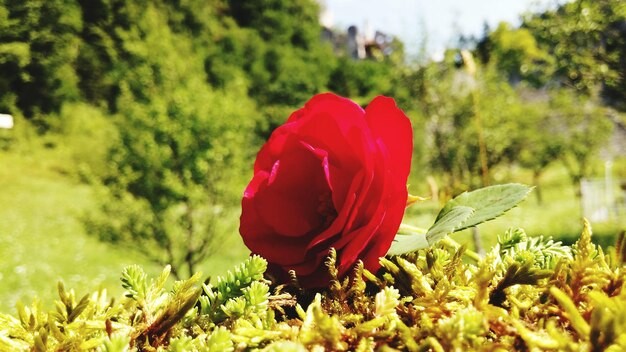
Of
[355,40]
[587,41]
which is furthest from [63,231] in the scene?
[355,40]

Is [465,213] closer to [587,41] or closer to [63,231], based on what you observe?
[587,41]

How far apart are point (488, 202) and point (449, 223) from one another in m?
0.10

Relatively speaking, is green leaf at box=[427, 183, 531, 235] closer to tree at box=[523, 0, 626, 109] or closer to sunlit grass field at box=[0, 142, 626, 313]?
sunlit grass field at box=[0, 142, 626, 313]

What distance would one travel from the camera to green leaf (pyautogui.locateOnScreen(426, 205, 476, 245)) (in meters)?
0.49

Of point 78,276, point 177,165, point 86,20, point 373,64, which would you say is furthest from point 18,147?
point 373,64

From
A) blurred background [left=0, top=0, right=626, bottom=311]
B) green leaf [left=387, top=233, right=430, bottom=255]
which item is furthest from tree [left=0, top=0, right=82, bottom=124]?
green leaf [left=387, top=233, right=430, bottom=255]

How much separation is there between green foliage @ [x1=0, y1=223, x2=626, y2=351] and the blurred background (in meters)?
0.21

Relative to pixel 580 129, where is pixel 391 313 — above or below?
above

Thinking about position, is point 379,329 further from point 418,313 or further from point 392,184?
point 392,184

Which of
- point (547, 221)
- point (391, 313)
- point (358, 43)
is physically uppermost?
point (358, 43)

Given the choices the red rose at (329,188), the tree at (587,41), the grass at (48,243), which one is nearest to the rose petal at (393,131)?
the red rose at (329,188)

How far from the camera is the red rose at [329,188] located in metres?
0.53

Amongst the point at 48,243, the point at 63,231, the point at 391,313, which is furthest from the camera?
the point at 63,231

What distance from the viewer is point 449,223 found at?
19.9 inches
